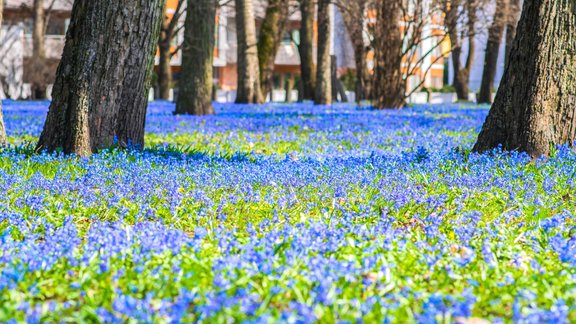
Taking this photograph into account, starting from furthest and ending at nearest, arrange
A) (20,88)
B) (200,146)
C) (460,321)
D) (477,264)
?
(20,88), (200,146), (477,264), (460,321)

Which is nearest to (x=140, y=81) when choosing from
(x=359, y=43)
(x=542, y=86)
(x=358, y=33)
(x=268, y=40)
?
(x=542, y=86)

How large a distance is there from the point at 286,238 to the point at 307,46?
31.8m

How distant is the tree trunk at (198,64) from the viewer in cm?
1964

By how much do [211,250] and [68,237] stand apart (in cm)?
68

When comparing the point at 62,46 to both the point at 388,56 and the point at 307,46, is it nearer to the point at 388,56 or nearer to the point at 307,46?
the point at 307,46

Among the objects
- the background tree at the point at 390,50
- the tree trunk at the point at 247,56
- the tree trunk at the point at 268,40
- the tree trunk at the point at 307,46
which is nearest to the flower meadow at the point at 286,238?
the background tree at the point at 390,50

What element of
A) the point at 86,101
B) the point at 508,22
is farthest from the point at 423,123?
the point at 508,22

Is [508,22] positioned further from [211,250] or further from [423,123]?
[211,250]

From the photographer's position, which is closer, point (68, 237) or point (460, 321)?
point (460, 321)

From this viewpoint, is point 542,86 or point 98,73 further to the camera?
point 98,73

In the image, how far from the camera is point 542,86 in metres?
8.82

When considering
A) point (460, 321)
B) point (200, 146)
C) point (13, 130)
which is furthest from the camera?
point (13, 130)

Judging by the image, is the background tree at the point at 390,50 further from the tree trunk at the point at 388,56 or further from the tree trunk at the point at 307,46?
the tree trunk at the point at 307,46

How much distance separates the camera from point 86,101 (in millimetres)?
8914
